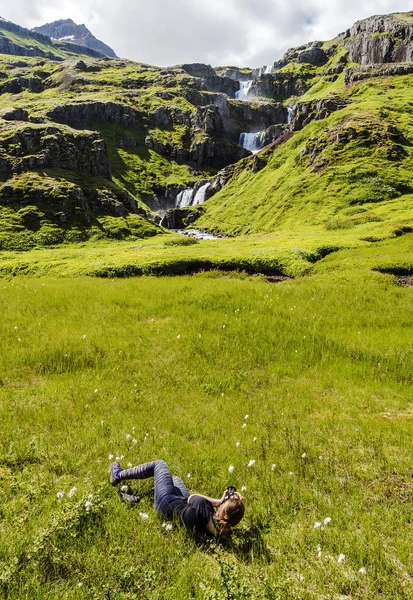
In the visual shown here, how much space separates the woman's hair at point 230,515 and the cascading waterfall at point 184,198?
446 ft

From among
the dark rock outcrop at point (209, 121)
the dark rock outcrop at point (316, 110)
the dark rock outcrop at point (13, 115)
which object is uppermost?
the dark rock outcrop at point (209, 121)

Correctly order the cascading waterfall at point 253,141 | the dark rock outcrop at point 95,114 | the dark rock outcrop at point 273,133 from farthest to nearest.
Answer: the cascading waterfall at point 253,141
the dark rock outcrop at point 95,114
the dark rock outcrop at point 273,133

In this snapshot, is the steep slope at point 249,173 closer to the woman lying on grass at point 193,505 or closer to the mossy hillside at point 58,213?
the mossy hillside at point 58,213

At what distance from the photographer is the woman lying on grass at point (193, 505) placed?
16.7 feet

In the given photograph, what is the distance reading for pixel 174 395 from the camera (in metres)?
9.59

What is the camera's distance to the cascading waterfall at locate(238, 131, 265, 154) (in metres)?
179

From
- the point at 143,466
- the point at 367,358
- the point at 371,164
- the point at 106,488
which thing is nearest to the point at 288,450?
the point at 143,466

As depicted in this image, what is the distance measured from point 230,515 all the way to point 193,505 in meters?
0.62

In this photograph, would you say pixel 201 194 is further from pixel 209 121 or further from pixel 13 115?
pixel 209 121

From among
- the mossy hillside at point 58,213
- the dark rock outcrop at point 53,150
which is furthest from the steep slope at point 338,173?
the dark rock outcrop at point 53,150

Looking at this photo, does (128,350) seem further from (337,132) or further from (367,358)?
(337,132)

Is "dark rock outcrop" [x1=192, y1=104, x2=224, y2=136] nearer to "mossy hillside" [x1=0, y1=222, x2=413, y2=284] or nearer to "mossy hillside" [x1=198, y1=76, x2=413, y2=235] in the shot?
"mossy hillside" [x1=198, y1=76, x2=413, y2=235]

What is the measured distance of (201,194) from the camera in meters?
131

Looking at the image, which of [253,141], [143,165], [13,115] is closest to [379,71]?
[253,141]
